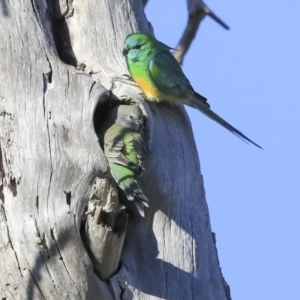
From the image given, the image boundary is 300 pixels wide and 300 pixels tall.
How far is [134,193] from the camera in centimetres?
365

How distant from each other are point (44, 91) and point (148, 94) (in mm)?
720

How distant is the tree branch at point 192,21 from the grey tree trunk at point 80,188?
84 cm

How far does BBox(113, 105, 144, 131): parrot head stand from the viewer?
12.6 ft

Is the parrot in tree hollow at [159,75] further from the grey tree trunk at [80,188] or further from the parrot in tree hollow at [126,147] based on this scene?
the parrot in tree hollow at [126,147]

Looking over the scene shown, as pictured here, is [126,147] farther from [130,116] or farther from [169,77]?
[169,77]

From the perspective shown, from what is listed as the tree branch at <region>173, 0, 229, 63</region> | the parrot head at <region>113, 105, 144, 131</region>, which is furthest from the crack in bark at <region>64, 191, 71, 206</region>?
the tree branch at <region>173, 0, 229, 63</region>

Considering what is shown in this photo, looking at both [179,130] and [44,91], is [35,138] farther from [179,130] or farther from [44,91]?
[179,130]

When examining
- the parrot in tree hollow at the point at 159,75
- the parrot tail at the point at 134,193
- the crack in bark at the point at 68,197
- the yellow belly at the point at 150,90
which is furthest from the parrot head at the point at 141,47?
the crack in bark at the point at 68,197

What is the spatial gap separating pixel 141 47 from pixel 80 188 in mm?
1273

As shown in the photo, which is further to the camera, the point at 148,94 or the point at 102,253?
the point at 148,94

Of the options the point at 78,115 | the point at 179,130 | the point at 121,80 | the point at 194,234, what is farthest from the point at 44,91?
the point at 194,234

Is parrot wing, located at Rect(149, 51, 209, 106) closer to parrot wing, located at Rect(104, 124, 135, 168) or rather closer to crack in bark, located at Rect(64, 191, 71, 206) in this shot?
parrot wing, located at Rect(104, 124, 135, 168)

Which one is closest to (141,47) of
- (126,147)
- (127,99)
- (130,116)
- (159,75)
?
(159,75)

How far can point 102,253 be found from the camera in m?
3.55
